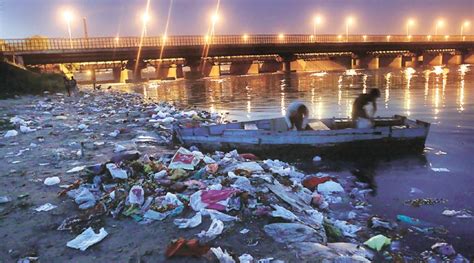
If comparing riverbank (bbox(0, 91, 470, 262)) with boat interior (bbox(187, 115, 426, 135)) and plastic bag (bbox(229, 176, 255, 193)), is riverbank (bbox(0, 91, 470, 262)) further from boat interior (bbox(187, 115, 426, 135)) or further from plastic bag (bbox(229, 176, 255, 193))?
boat interior (bbox(187, 115, 426, 135))

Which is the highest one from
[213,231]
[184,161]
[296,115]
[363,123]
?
[296,115]

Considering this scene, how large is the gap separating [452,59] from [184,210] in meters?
91.7

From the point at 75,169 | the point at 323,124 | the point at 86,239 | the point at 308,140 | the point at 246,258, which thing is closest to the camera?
the point at 246,258

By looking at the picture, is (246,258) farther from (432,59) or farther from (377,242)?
(432,59)

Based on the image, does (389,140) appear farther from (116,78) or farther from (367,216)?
(116,78)

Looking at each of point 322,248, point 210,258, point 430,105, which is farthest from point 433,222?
point 430,105

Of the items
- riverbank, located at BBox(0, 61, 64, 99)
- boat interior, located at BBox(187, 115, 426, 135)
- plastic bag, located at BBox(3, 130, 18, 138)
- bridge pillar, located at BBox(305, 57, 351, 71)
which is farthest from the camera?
bridge pillar, located at BBox(305, 57, 351, 71)

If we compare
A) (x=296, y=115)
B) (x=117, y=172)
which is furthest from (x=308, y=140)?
(x=117, y=172)

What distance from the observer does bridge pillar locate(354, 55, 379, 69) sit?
7085 centimetres

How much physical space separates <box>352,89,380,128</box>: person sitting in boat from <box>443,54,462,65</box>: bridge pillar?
8249cm

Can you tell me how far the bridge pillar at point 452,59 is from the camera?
79938mm

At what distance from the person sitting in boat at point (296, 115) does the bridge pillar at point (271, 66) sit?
2222 inches

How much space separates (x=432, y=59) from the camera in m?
81.2

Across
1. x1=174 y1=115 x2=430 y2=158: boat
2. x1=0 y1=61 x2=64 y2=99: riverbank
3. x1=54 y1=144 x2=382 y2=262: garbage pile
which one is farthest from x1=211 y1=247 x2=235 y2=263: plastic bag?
x1=0 y1=61 x2=64 y2=99: riverbank
